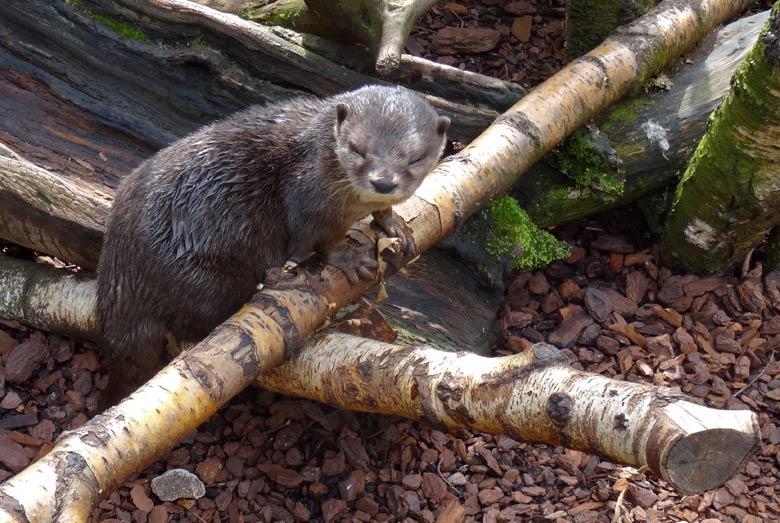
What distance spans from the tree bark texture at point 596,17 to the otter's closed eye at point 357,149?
Result: 80.0 inches

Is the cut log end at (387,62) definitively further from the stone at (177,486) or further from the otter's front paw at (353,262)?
the stone at (177,486)

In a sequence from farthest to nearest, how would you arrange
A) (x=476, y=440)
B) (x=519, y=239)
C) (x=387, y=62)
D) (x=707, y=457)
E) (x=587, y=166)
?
(x=587, y=166), (x=519, y=239), (x=387, y=62), (x=476, y=440), (x=707, y=457)

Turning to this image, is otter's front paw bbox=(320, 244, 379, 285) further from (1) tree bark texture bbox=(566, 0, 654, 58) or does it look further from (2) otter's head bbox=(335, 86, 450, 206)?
(1) tree bark texture bbox=(566, 0, 654, 58)

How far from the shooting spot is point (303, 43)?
15.3 feet

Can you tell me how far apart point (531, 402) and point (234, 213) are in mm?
1573

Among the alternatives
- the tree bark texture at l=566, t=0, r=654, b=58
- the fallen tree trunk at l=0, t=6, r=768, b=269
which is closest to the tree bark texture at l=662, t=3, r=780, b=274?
the fallen tree trunk at l=0, t=6, r=768, b=269

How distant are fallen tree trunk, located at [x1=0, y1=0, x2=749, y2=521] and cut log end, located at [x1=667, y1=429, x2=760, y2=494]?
1487 millimetres

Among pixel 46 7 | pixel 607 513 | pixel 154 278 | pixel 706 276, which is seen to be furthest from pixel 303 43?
pixel 607 513

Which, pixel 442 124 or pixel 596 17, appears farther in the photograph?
pixel 596 17

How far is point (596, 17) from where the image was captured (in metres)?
4.86

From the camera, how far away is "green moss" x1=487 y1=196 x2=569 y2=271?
4.49 m

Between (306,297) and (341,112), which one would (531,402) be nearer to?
(306,297)

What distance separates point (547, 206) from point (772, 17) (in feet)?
4.85

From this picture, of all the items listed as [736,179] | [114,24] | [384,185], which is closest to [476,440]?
[384,185]
